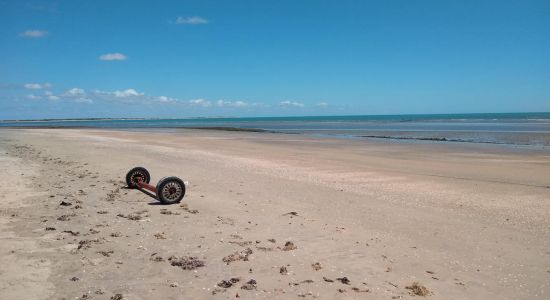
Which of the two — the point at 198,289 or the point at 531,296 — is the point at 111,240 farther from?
the point at 531,296

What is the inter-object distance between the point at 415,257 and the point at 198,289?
3.28 metres

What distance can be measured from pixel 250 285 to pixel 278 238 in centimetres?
207

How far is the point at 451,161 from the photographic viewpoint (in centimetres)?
1920

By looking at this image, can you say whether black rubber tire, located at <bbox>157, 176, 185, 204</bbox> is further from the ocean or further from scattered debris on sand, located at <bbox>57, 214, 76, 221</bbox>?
the ocean

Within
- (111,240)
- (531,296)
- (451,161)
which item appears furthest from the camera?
(451,161)

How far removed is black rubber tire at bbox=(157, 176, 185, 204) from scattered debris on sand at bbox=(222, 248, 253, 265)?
3.91m

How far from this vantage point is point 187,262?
19.5ft

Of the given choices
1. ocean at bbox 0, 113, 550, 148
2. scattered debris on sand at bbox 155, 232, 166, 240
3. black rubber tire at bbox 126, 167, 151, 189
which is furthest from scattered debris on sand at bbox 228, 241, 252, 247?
ocean at bbox 0, 113, 550, 148

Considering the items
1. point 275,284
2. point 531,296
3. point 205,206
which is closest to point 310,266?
point 275,284

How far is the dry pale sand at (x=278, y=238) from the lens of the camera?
5234mm

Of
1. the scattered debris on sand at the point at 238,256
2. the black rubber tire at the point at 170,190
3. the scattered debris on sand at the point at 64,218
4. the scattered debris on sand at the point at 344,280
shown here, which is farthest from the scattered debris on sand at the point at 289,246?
the scattered debris on sand at the point at 64,218

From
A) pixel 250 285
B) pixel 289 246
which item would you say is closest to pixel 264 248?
pixel 289 246

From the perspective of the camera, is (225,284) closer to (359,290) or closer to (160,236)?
(359,290)

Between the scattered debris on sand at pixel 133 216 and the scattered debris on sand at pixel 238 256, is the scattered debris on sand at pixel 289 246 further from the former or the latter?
the scattered debris on sand at pixel 133 216
